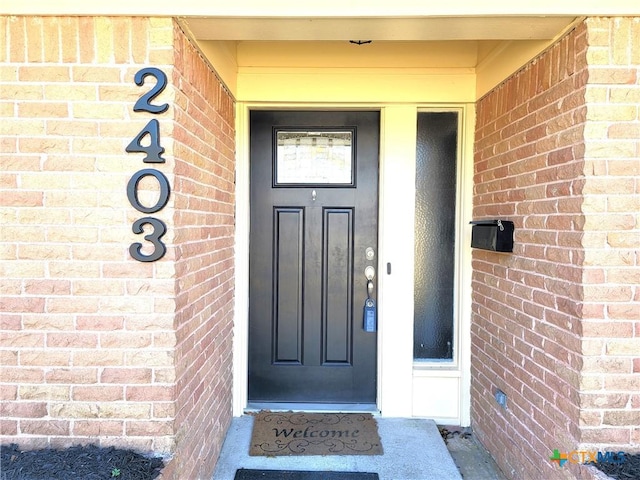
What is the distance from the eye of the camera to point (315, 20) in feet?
5.47

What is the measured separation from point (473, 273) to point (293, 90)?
176cm

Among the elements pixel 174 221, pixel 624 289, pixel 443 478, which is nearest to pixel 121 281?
pixel 174 221

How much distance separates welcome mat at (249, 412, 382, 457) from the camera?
2295 mm

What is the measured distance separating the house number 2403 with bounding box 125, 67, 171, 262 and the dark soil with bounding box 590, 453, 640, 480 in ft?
6.57

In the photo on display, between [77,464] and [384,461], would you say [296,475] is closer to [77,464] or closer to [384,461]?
[384,461]

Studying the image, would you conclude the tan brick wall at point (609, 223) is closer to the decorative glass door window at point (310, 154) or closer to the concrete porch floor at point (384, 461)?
the concrete porch floor at point (384, 461)

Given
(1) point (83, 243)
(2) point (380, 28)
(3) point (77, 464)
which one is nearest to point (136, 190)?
(1) point (83, 243)

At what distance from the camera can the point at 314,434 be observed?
8.02 feet

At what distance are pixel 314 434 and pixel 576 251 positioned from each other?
1.83m

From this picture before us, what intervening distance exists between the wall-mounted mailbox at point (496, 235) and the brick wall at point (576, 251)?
56 millimetres

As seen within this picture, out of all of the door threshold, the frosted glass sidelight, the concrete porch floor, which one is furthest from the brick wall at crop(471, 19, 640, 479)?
the door threshold
